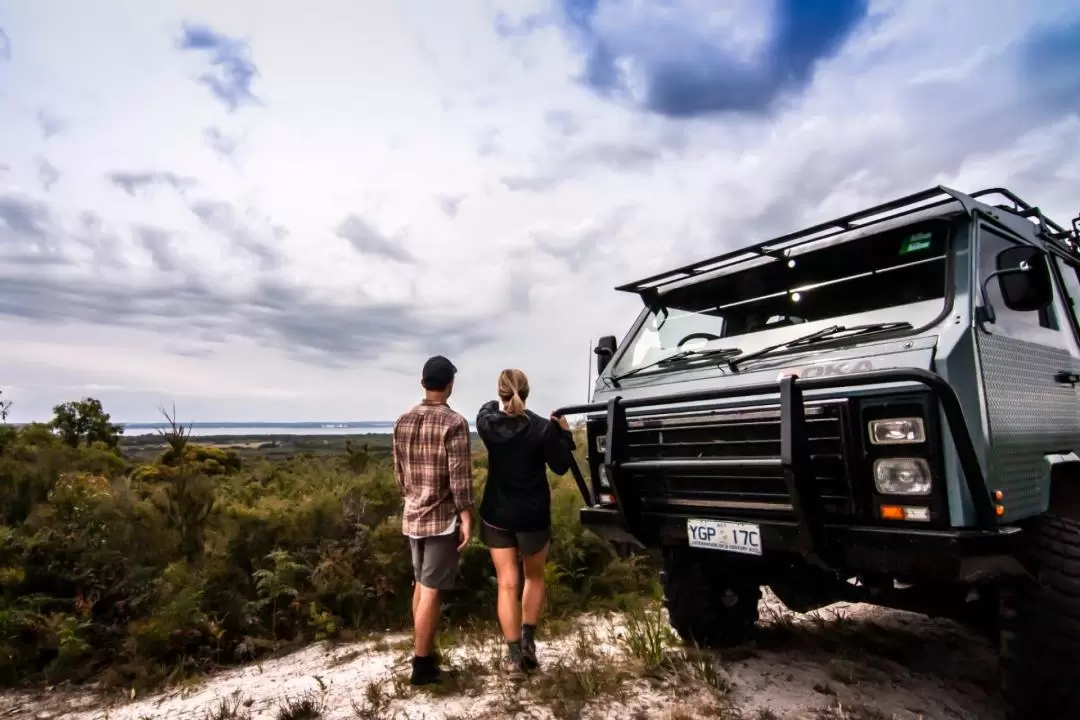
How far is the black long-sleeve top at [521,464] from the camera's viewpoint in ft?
13.4

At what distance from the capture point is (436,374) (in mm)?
4195

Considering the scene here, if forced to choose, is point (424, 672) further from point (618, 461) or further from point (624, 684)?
point (618, 461)

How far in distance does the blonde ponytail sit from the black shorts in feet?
2.36

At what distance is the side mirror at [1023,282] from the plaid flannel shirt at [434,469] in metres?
2.92

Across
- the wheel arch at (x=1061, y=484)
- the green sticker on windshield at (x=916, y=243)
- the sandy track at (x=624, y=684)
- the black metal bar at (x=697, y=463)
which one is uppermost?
the green sticker on windshield at (x=916, y=243)

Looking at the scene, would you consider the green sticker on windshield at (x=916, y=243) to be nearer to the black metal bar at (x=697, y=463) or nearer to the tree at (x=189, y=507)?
the black metal bar at (x=697, y=463)

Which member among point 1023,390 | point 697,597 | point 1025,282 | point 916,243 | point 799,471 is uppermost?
point 916,243

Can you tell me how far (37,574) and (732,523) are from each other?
18.3 feet

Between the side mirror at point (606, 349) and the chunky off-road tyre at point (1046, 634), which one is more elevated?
the side mirror at point (606, 349)

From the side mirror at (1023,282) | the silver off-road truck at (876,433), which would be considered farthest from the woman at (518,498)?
the side mirror at (1023,282)

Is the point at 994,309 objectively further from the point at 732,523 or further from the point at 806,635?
the point at 806,635

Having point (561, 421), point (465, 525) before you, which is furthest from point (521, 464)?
point (465, 525)

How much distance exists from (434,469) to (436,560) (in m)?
0.53

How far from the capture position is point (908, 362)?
3.11 meters
